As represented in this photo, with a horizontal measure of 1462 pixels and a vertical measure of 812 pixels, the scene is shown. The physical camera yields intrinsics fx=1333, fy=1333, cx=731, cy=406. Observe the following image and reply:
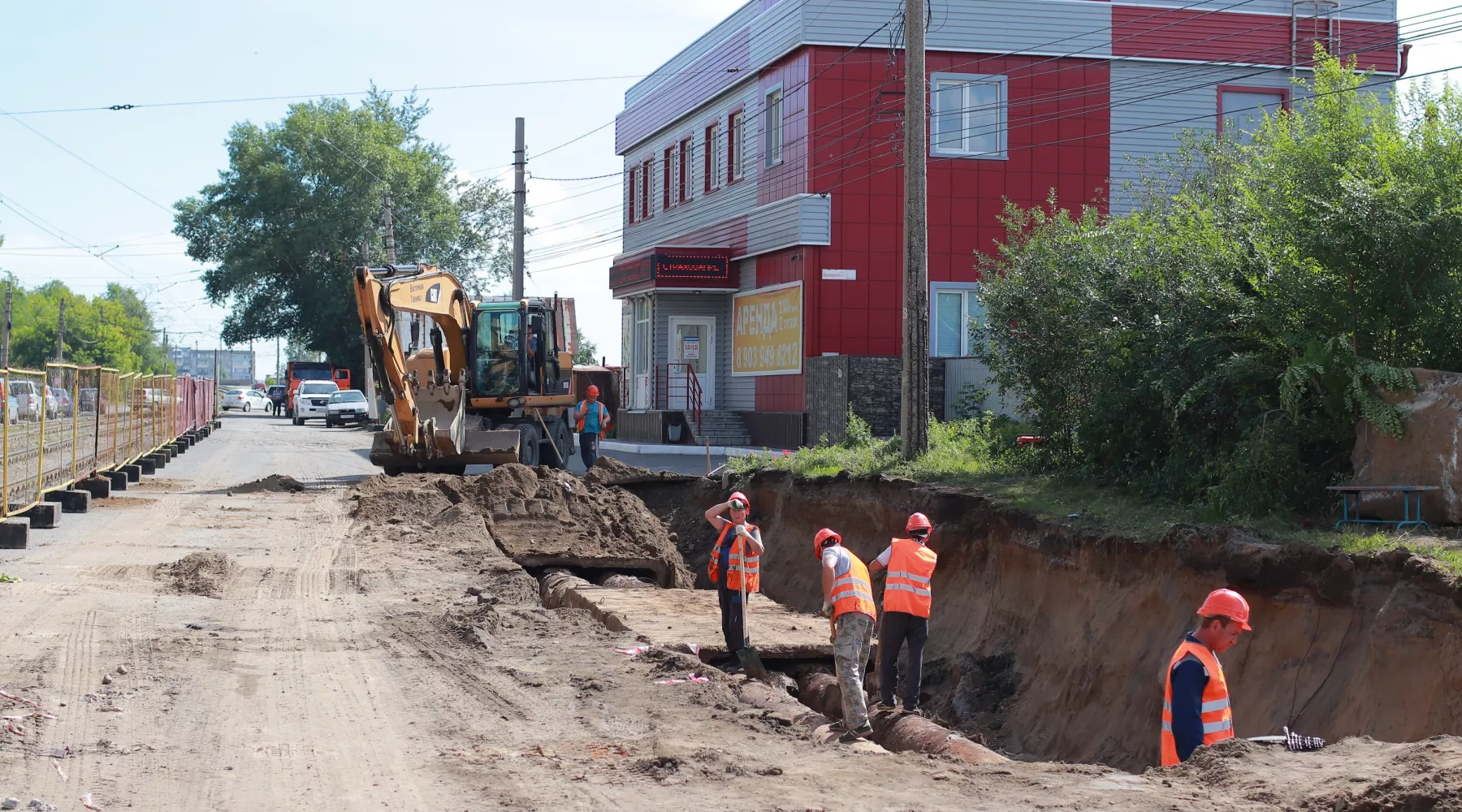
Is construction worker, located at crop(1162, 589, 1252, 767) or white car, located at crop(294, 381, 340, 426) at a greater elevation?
white car, located at crop(294, 381, 340, 426)

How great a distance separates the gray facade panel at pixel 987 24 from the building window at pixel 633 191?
14.0 meters

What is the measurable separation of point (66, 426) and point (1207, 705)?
660 inches

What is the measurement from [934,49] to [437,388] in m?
13.2

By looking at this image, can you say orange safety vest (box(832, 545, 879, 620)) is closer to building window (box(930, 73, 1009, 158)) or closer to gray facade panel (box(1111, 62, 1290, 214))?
building window (box(930, 73, 1009, 158))

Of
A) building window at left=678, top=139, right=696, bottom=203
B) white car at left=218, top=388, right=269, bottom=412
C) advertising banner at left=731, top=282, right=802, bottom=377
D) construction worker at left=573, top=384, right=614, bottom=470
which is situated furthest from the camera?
white car at left=218, top=388, right=269, bottom=412

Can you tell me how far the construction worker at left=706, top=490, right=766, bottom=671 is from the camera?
10.7 metres

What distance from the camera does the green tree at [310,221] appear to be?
6875cm

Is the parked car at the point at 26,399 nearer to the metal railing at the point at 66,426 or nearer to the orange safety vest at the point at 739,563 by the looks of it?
the metal railing at the point at 66,426

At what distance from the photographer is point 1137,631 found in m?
10.9

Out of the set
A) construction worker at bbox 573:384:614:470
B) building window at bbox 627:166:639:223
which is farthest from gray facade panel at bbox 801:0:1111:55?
building window at bbox 627:166:639:223

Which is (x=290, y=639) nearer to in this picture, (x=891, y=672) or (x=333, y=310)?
(x=891, y=672)

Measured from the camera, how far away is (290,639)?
35.6ft

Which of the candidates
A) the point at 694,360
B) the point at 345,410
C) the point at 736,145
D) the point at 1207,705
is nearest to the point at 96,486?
the point at 694,360

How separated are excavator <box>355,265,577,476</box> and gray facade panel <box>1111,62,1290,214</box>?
43.1 ft
